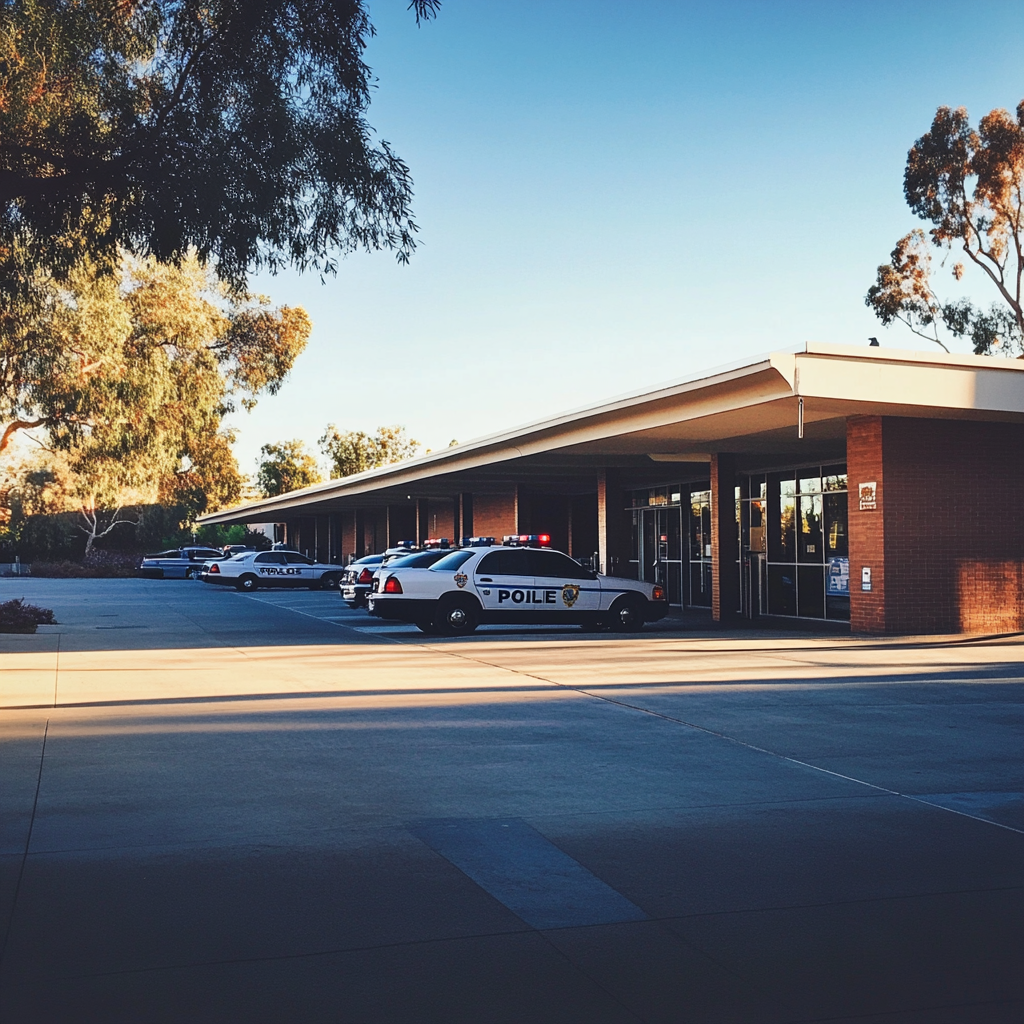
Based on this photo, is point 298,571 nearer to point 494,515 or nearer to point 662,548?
point 494,515

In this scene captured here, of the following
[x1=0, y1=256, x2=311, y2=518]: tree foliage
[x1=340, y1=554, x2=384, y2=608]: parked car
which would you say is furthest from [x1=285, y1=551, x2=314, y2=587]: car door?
[x1=340, y1=554, x2=384, y2=608]: parked car

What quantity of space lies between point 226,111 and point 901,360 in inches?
433

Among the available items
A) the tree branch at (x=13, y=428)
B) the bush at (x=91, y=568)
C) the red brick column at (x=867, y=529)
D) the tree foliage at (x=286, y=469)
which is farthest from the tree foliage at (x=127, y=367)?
the tree foliage at (x=286, y=469)

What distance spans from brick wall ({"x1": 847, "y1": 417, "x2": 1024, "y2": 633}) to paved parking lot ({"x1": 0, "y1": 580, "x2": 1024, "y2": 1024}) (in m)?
7.24

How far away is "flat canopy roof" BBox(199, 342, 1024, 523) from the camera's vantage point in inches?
704

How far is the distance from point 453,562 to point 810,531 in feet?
26.2

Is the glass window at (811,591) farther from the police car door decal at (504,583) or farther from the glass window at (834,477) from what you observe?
the police car door decal at (504,583)

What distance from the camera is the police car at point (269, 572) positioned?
4888cm

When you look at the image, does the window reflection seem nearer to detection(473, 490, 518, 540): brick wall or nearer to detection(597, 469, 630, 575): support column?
detection(597, 469, 630, 575): support column

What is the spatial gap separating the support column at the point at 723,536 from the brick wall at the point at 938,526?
4.87 metres

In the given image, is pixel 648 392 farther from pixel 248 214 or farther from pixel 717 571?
pixel 248 214

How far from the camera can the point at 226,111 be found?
36.6 ft

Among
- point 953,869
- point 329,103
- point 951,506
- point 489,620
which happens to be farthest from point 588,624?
point 953,869

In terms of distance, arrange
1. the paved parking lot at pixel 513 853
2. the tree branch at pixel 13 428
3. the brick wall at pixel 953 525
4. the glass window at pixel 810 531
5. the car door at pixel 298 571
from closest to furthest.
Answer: the paved parking lot at pixel 513 853 → the brick wall at pixel 953 525 → the glass window at pixel 810 531 → the tree branch at pixel 13 428 → the car door at pixel 298 571
